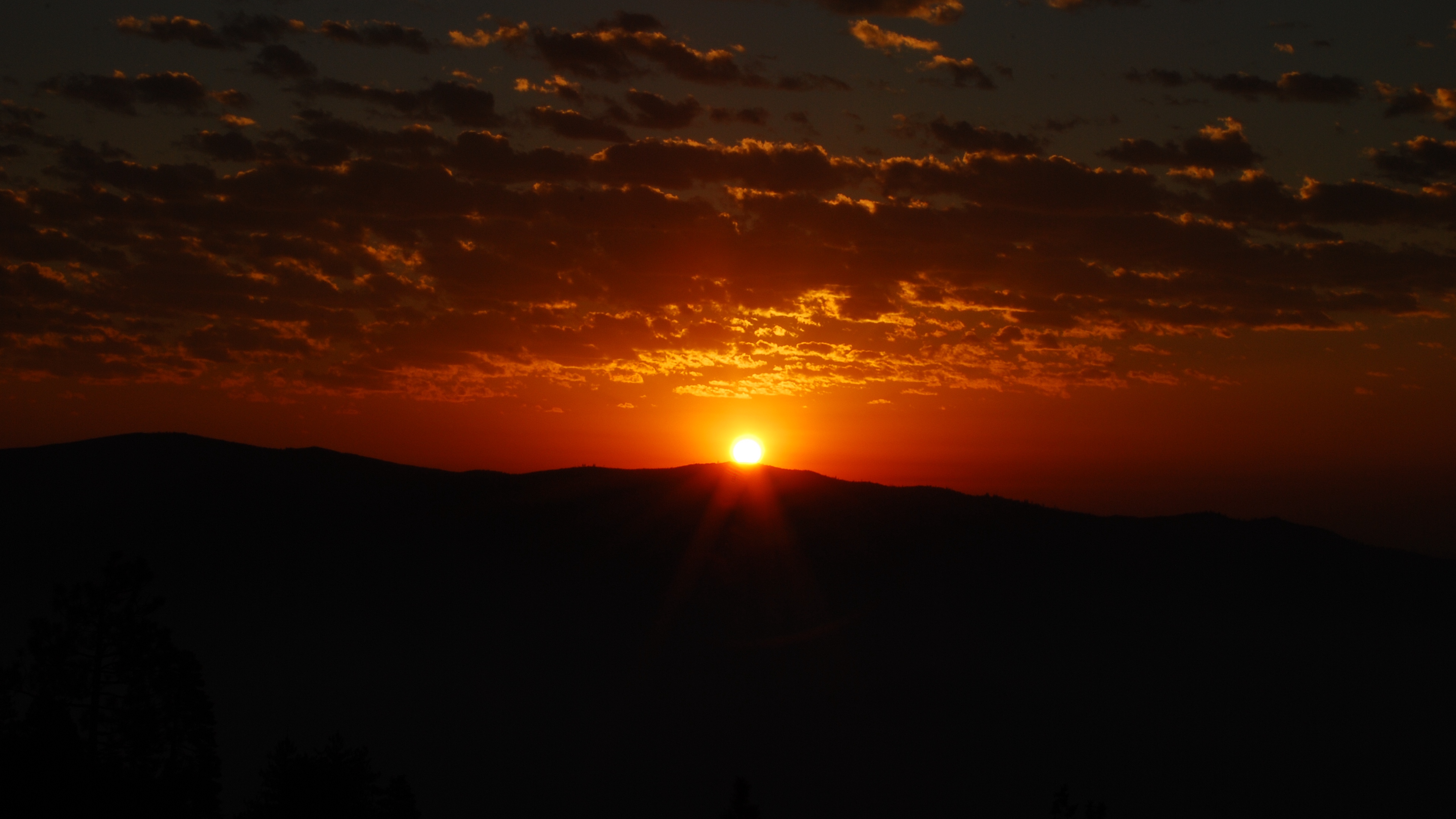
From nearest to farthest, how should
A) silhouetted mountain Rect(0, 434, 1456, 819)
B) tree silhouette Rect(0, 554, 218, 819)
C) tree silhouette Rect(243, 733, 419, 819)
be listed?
tree silhouette Rect(243, 733, 419, 819)
tree silhouette Rect(0, 554, 218, 819)
silhouetted mountain Rect(0, 434, 1456, 819)

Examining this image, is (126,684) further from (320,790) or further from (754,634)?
(754,634)

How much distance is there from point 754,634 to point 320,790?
2075 inches

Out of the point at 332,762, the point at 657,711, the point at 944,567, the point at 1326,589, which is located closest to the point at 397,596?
the point at 657,711

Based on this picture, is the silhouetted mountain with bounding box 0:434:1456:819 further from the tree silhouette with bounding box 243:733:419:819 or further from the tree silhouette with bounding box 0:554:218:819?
the tree silhouette with bounding box 243:733:419:819

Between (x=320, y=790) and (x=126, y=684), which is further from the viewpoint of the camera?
(x=126, y=684)

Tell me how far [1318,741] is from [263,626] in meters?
64.3

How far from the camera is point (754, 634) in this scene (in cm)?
7106

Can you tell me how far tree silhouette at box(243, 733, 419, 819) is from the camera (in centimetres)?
1972

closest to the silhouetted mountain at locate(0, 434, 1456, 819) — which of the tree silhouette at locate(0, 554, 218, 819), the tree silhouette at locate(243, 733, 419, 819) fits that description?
the tree silhouette at locate(0, 554, 218, 819)

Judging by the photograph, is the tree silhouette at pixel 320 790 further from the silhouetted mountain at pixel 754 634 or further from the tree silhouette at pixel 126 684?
the silhouetted mountain at pixel 754 634

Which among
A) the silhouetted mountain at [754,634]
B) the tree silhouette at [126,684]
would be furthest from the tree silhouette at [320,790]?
the silhouetted mountain at [754,634]

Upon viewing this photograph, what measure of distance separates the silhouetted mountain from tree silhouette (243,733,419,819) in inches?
1063

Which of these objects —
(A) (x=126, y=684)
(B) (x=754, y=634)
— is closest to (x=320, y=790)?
(A) (x=126, y=684)

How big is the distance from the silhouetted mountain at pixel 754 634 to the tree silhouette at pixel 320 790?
27.0 m
